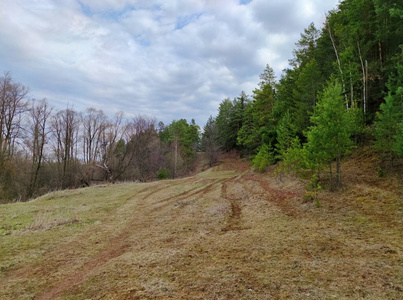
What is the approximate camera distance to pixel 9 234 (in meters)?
7.93

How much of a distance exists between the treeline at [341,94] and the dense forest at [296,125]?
0.06 metres

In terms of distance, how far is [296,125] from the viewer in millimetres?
21672

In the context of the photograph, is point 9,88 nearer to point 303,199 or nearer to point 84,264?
point 84,264

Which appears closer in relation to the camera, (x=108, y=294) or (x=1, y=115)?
(x=108, y=294)

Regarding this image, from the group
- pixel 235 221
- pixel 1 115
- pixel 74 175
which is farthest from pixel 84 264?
pixel 74 175

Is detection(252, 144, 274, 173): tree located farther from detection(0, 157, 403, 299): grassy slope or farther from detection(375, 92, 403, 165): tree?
detection(375, 92, 403, 165): tree

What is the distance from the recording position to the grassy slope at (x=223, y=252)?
3.90 meters

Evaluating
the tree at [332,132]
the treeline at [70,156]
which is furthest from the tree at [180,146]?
the tree at [332,132]

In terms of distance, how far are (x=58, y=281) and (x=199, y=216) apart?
5909 millimetres

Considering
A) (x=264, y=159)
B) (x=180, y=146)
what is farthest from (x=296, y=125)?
(x=180, y=146)

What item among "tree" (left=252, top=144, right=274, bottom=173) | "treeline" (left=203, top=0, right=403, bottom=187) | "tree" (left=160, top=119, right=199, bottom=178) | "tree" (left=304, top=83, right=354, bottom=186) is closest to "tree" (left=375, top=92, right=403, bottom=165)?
"treeline" (left=203, top=0, right=403, bottom=187)

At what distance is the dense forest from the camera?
10055 mm

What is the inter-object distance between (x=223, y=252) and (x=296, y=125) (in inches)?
747

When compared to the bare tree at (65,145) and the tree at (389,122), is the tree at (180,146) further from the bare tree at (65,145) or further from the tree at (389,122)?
the tree at (389,122)
